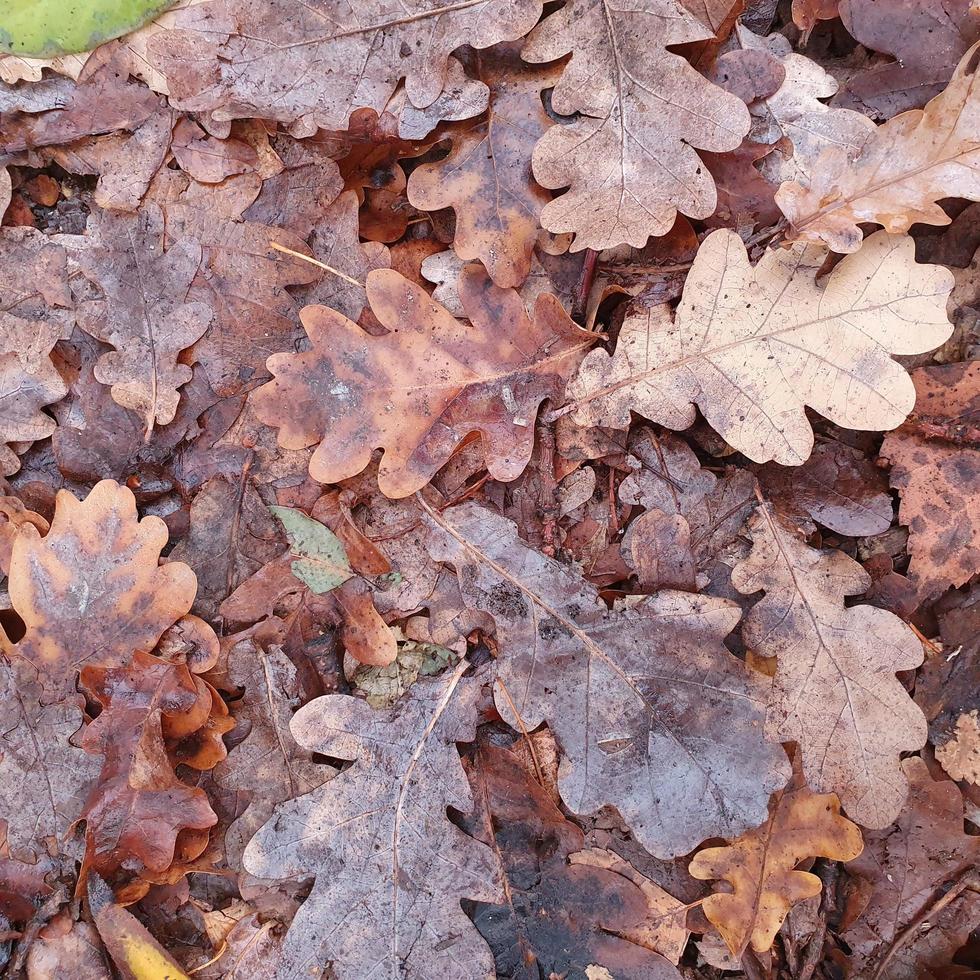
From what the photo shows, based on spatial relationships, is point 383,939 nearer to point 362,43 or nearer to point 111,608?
point 111,608

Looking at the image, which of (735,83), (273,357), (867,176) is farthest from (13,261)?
(867,176)

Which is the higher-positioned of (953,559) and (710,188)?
(710,188)

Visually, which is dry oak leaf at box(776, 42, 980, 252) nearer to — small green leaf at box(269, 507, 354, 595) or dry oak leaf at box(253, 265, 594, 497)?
dry oak leaf at box(253, 265, 594, 497)

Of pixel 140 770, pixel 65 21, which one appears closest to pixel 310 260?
pixel 65 21

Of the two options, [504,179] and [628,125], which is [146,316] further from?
[628,125]

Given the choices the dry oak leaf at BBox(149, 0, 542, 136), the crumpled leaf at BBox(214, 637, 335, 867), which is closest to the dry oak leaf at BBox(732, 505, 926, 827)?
the crumpled leaf at BBox(214, 637, 335, 867)

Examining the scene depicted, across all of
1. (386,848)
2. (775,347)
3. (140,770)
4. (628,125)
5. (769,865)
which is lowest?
(769,865)
